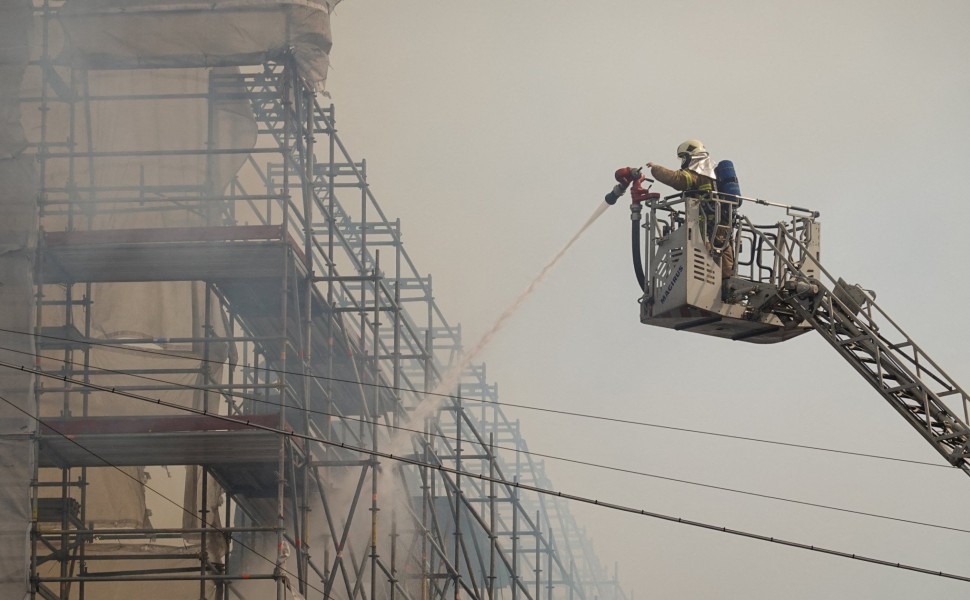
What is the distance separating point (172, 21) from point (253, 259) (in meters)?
4.52

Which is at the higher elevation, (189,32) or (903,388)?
(189,32)

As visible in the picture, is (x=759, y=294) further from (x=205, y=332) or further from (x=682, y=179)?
(x=205, y=332)

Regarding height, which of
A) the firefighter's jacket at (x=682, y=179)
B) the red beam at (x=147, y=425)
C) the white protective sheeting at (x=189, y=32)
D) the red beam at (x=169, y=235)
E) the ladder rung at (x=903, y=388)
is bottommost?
the ladder rung at (x=903, y=388)

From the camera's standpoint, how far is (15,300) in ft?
85.3

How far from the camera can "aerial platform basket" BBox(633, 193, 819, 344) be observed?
2031 centimetres

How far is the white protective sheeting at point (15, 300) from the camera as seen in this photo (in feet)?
83.0

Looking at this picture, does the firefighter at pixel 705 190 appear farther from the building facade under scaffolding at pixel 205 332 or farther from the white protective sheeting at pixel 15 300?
the white protective sheeting at pixel 15 300

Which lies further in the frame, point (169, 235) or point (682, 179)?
point (169, 235)

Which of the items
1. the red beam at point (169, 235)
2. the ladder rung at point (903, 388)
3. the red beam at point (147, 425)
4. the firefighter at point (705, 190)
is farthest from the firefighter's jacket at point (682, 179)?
the red beam at point (147, 425)

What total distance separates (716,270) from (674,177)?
1.23 m

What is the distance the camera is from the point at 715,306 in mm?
20391

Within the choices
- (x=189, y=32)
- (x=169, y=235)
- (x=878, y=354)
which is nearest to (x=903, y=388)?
(x=878, y=354)

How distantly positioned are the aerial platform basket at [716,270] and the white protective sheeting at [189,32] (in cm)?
874

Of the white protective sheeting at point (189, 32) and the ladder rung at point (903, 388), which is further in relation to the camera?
the white protective sheeting at point (189, 32)
